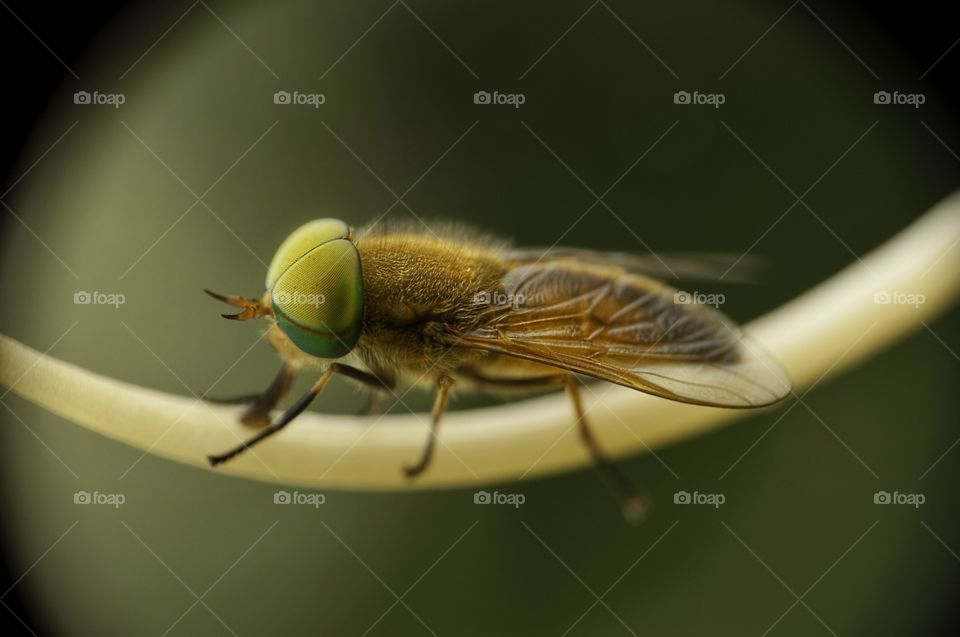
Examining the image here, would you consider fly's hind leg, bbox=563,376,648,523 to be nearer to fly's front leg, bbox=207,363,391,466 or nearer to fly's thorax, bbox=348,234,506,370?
fly's thorax, bbox=348,234,506,370

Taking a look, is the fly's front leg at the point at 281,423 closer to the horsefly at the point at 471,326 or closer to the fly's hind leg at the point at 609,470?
the horsefly at the point at 471,326

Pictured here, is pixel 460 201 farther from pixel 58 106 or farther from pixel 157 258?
pixel 58 106

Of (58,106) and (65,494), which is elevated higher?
(58,106)

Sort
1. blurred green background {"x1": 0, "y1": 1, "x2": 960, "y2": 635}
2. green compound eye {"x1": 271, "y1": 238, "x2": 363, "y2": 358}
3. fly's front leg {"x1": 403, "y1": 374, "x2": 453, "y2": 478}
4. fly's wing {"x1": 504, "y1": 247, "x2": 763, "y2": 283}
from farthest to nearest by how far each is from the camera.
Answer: blurred green background {"x1": 0, "y1": 1, "x2": 960, "y2": 635}, fly's wing {"x1": 504, "y1": 247, "x2": 763, "y2": 283}, fly's front leg {"x1": 403, "y1": 374, "x2": 453, "y2": 478}, green compound eye {"x1": 271, "y1": 238, "x2": 363, "y2": 358}

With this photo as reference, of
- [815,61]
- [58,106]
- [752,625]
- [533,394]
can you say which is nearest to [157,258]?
[58,106]

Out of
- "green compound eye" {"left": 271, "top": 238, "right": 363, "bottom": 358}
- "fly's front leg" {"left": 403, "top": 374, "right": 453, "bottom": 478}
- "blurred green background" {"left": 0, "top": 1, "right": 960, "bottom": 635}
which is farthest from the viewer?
"blurred green background" {"left": 0, "top": 1, "right": 960, "bottom": 635}

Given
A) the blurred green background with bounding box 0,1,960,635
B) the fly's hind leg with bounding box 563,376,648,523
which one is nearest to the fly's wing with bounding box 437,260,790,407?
the fly's hind leg with bounding box 563,376,648,523
